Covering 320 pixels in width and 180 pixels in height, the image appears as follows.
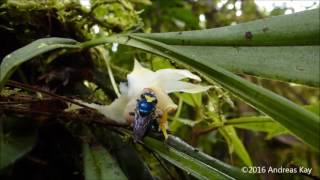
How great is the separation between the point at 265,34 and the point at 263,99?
11 cm

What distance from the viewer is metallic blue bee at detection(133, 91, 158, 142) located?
54cm

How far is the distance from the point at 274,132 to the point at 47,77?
460 mm

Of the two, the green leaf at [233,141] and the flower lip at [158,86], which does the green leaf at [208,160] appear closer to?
the flower lip at [158,86]

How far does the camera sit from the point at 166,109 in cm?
57

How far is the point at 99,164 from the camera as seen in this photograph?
572 millimetres

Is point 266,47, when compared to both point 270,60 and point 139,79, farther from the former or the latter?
point 139,79

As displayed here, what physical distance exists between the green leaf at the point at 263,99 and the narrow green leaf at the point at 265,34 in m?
0.05

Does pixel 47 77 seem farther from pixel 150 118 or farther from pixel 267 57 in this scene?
pixel 267 57

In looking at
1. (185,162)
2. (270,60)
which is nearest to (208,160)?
(185,162)

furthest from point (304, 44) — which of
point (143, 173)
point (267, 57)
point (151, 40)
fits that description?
point (143, 173)

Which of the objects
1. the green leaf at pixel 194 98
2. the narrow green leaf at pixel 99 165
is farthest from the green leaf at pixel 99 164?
the green leaf at pixel 194 98

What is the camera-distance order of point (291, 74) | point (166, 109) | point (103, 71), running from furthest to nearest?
Result: point (103, 71)
point (166, 109)
point (291, 74)

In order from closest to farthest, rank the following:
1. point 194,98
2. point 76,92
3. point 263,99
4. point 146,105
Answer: point 263,99
point 146,105
point 76,92
point 194,98

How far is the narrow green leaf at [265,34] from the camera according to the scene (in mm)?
457
